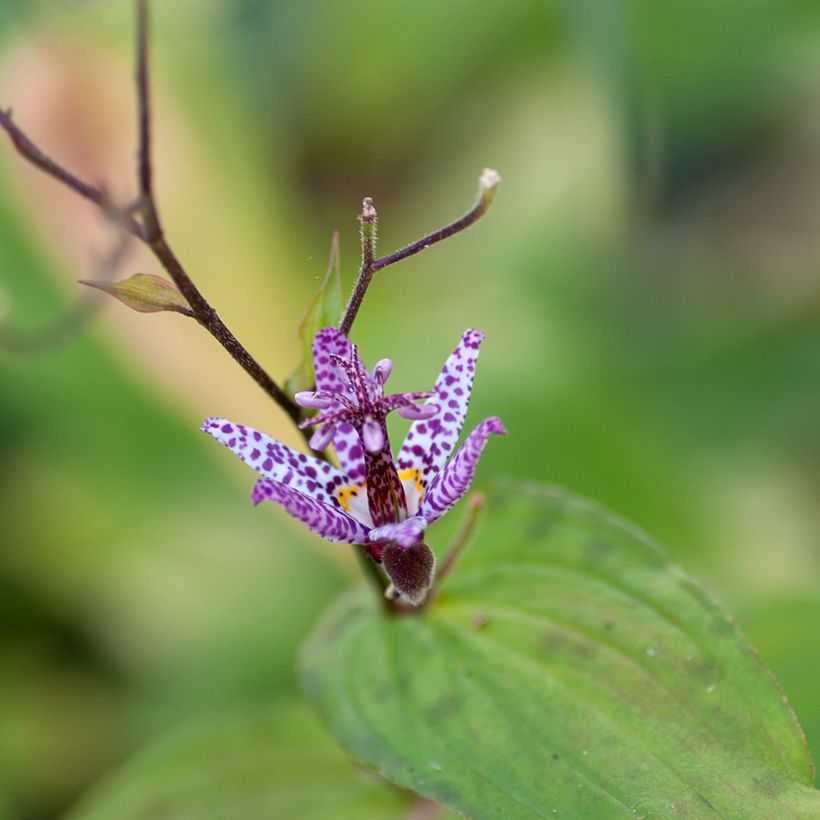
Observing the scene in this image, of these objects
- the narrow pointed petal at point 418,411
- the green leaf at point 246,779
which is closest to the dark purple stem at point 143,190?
the narrow pointed petal at point 418,411

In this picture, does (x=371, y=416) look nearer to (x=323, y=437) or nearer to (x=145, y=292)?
(x=323, y=437)

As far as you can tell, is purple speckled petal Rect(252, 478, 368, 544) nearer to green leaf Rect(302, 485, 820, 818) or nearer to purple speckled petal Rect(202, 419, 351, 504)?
purple speckled petal Rect(202, 419, 351, 504)

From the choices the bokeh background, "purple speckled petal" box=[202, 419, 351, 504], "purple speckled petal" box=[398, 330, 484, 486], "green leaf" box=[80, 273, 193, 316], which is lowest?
"purple speckled petal" box=[202, 419, 351, 504]

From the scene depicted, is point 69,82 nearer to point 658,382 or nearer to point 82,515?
point 82,515

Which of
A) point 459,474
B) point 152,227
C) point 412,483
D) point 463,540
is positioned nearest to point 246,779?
point 463,540

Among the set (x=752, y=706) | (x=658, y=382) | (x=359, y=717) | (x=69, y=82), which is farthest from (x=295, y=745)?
(x=69, y=82)

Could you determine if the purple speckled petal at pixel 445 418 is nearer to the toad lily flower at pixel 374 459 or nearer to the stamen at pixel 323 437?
the toad lily flower at pixel 374 459

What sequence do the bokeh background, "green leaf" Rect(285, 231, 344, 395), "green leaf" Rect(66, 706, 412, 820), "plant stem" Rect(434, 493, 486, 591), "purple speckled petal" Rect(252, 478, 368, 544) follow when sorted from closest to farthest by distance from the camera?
"purple speckled petal" Rect(252, 478, 368, 544) < "green leaf" Rect(285, 231, 344, 395) < "plant stem" Rect(434, 493, 486, 591) < "green leaf" Rect(66, 706, 412, 820) < the bokeh background


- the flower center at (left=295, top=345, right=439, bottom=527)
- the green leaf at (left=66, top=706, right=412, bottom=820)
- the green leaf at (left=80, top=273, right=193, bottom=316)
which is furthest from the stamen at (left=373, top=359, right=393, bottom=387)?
the green leaf at (left=66, top=706, right=412, bottom=820)
